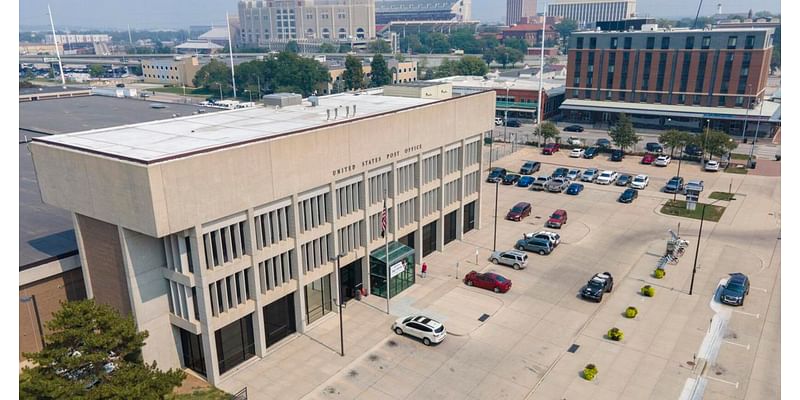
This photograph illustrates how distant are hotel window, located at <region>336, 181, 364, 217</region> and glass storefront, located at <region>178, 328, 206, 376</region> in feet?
41.7

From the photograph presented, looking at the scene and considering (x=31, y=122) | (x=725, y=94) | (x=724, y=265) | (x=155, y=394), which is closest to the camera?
(x=155, y=394)

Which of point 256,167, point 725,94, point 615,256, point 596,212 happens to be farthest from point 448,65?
point 256,167

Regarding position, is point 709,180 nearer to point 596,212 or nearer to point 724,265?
point 596,212

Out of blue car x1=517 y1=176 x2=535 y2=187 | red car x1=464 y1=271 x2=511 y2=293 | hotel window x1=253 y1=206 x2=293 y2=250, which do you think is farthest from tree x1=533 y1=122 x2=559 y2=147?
hotel window x1=253 y1=206 x2=293 y2=250

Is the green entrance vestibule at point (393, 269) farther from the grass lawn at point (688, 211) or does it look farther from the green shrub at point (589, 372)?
the grass lawn at point (688, 211)

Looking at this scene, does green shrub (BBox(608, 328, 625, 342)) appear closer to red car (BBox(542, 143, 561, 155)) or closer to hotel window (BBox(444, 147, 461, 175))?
Answer: hotel window (BBox(444, 147, 461, 175))

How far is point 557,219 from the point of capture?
56906mm

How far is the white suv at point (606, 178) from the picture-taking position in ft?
240

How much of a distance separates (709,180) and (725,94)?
1334 inches

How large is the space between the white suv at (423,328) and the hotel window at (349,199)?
900cm

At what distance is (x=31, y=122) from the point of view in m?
72.3

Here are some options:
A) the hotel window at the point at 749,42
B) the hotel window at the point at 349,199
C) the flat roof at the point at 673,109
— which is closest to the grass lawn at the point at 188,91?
the flat roof at the point at 673,109

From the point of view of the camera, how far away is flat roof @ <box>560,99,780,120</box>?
95500 millimetres

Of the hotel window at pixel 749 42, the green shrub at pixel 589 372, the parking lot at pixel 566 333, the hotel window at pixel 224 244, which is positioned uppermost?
the hotel window at pixel 749 42
